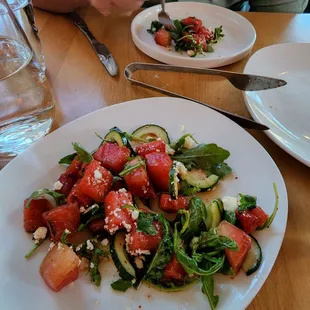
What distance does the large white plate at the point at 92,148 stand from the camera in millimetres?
669

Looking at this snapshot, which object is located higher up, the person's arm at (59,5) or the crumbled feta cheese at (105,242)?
the person's arm at (59,5)

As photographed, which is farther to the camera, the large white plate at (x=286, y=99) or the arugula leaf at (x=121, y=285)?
the large white plate at (x=286, y=99)

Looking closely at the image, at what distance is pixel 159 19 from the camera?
147 cm

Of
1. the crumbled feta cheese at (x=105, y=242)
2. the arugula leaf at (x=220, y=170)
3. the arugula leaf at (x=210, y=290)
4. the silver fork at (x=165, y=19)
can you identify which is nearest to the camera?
the arugula leaf at (x=210, y=290)

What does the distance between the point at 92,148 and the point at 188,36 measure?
0.62 m

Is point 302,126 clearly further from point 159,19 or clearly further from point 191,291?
point 159,19

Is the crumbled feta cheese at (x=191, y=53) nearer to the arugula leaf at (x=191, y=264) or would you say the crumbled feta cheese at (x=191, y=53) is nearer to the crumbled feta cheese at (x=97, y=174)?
the crumbled feta cheese at (x=97, y=174)

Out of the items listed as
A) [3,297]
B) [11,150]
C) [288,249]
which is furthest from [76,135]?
[288,249]

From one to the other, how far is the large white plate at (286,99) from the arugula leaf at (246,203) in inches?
8.3

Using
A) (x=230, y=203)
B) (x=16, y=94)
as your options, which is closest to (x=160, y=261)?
(x=230, y=203)

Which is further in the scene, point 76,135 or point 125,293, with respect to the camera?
point 76,135

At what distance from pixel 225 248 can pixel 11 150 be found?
0.62 m

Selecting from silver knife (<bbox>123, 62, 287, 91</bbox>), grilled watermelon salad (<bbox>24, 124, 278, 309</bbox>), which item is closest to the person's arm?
silver knife (<bbox>123, 62, 287, 91</bbox>)

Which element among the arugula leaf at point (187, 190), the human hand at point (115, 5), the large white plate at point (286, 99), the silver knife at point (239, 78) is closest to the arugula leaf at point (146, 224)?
the arugula leaf at point (187, 190)
